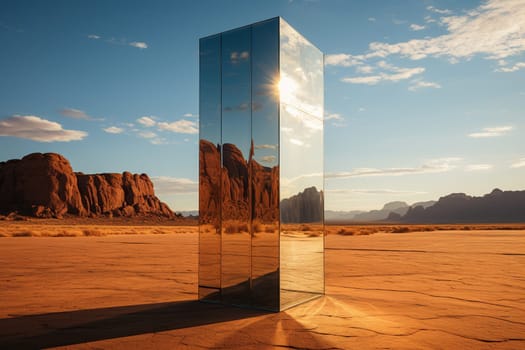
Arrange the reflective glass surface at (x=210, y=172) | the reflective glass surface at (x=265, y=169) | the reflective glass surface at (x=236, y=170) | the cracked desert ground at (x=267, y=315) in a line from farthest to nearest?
1. the reflective glass surface at (x=210, y=172)
2. the reflective glass surface at (x=236, y=170)
3. the reflective glass surface at (x=265, y=169)
4. the cracked desert ground at (x=267, y=315)

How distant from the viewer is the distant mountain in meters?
164

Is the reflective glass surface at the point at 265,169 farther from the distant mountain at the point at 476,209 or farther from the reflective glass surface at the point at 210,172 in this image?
the distant mountain at the point at 476,209

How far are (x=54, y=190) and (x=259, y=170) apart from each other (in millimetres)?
116648

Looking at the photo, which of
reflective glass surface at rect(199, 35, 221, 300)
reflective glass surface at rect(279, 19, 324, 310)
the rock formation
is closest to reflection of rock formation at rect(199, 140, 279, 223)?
reflective glass surface at rect(199, 35, 221, 300)

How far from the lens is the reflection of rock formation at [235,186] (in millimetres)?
4980

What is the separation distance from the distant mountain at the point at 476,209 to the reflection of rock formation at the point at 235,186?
182m

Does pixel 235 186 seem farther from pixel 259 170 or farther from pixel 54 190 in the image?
pixel 54 190

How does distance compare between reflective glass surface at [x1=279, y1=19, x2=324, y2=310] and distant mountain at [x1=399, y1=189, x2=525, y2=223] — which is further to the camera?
distant mountain at [x1=399, y1=189, x2=525, y2=223]

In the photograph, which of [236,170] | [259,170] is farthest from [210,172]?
[259,170]

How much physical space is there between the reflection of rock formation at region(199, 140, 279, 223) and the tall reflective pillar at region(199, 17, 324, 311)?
13 mm

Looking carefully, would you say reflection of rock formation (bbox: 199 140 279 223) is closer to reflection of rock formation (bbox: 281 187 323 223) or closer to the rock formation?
reflection of rock formation (bbox: 281 187 323 223)

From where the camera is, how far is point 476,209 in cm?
17400

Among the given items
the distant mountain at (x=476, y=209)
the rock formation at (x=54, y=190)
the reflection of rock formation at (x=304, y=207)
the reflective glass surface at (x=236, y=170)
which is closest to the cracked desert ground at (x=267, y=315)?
the reflective glass surface at (x=236, y=170)

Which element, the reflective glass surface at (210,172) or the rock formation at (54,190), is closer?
the reflective glass surface at (210,172)
